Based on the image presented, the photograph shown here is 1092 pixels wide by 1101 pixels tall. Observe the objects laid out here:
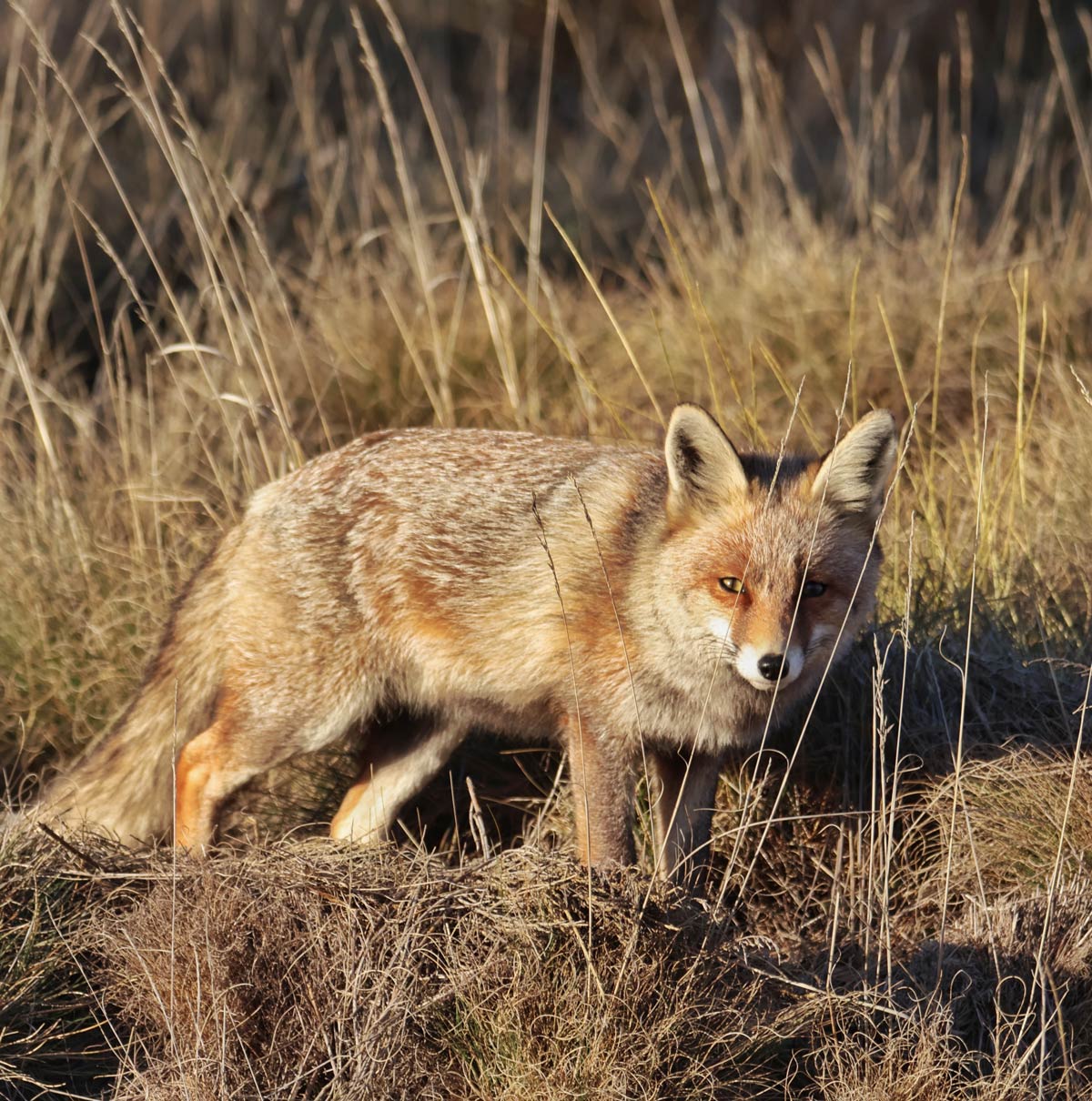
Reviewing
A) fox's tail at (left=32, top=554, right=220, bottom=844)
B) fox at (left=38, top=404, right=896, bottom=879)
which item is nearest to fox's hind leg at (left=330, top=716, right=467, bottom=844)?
fox at (left=38, top=404, right=896, bottom=879)

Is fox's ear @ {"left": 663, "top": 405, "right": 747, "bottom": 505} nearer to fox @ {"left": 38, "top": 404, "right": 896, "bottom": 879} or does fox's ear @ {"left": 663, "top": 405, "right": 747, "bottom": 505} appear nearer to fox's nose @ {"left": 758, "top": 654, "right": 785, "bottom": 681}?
fox @ {"left": 38, "top": 404, "right": 896, "bottom": 879}

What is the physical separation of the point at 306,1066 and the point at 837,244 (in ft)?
18.1

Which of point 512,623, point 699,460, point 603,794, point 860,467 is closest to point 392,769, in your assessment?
point 512,623

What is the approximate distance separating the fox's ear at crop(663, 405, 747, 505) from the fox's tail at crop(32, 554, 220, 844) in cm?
155

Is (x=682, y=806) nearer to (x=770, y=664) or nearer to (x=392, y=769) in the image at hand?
(x=770, y=664)

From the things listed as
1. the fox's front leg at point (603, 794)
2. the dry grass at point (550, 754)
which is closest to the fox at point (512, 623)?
the fox's front leg at point (603, 794)

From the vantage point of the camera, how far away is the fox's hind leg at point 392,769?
420 cm

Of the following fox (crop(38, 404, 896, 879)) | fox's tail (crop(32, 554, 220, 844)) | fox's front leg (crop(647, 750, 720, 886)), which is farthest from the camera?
fox's tail (crop(32, 554, 220, 844))

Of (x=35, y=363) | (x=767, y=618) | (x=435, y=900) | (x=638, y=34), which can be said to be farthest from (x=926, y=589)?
(x=638, y=34)

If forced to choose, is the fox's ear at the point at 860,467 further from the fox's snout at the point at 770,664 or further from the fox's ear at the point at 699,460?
the fox's snout at the point at 770,664

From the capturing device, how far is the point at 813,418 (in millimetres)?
6387

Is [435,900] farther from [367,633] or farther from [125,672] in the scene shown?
[125,672]

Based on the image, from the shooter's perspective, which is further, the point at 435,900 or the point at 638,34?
the point at 638,34

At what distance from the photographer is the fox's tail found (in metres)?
4.16
